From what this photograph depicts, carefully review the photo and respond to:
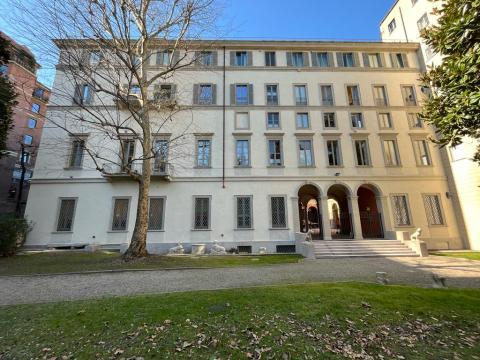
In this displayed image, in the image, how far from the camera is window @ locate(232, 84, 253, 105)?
18797 mm

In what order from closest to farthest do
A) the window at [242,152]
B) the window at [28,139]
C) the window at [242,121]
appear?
the window at [242,152] < the window at [242,121] < the window at [28,139]

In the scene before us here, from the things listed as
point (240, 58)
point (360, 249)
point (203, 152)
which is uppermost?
point (240, 58)

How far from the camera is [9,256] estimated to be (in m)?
12.4

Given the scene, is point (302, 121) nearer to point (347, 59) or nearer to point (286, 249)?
point (347, 59)

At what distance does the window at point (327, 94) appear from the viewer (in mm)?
19109

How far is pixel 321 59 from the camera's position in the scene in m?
20.2

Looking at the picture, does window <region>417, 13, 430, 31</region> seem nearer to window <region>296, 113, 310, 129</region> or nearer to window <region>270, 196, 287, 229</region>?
window <region>296, 113, 310, 129</region>

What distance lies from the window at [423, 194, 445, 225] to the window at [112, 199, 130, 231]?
21.8 meters

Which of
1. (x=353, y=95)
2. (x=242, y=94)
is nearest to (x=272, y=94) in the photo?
(x=242, y=94)

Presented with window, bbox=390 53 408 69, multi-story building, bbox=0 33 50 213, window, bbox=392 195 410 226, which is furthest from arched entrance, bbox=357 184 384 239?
multi-story building, bbox=0 33 50 213

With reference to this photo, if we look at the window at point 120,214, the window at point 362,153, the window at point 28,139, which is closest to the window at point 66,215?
the window at point 120,214

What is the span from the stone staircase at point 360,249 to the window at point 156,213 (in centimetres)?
1062

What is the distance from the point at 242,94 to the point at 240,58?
356 centimetres

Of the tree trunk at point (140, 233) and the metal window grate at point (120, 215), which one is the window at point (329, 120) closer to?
the tree trunk at point (140, 233)
